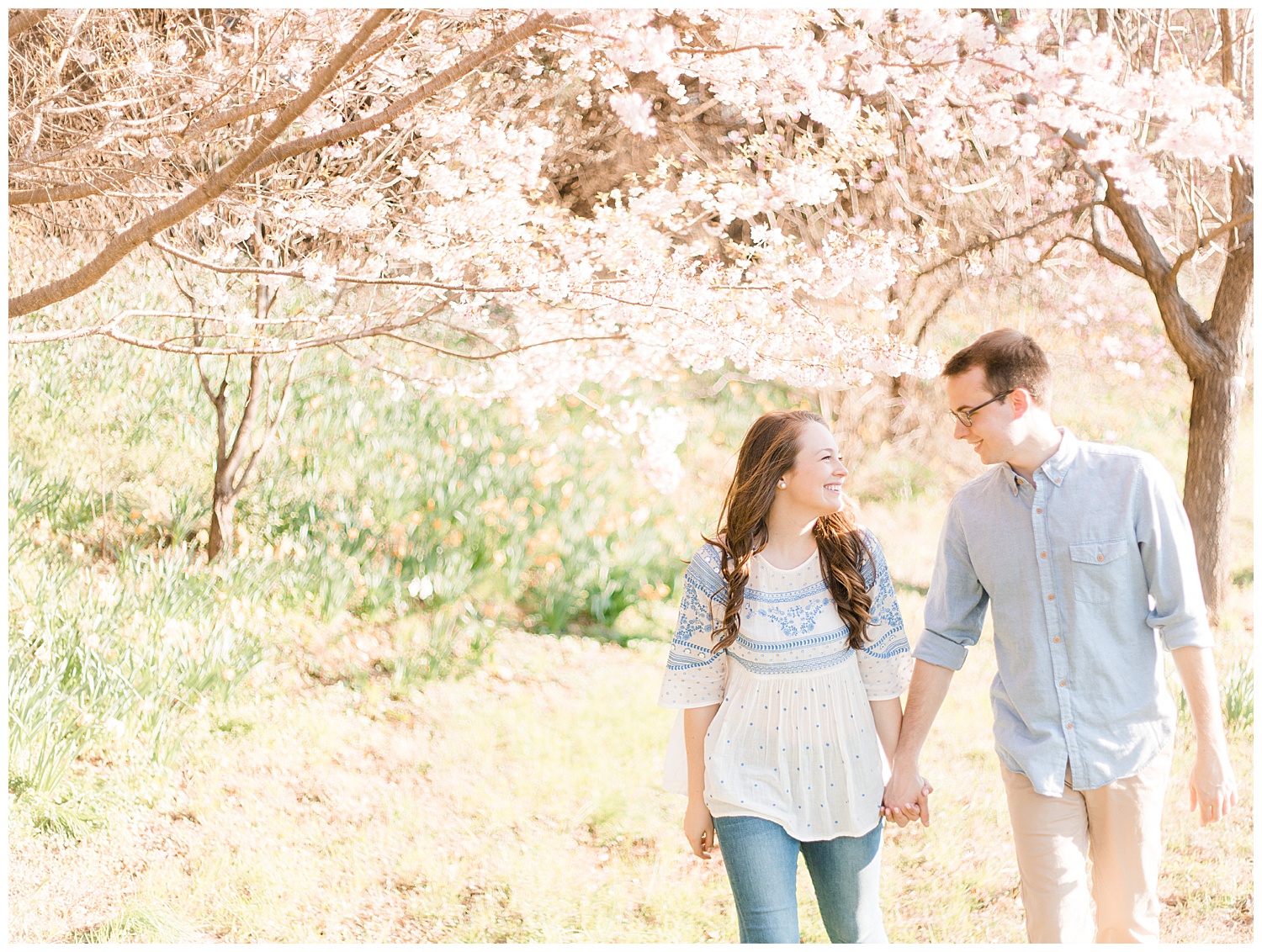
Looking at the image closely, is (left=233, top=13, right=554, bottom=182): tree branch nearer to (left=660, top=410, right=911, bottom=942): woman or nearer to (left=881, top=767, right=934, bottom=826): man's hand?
(left=660, top=410, right=911, bottom=942): woman

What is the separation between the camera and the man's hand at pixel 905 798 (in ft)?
5.53

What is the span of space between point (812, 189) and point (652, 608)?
1.82 m

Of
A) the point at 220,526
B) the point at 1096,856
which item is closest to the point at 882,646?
the point at 1096,856

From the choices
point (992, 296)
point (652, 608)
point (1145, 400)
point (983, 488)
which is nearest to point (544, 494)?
point (652, 608)

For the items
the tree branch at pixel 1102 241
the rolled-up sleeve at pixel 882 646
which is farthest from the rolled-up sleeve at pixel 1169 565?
the tree branch at pixel 1102 241

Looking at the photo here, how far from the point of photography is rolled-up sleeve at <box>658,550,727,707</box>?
174 centimetres

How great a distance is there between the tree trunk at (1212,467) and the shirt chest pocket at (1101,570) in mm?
1869

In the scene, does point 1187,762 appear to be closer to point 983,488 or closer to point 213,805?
point 983,488

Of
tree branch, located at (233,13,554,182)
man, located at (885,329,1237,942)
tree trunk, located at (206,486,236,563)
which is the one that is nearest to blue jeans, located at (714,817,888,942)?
man, located at (885,329,1237,942)

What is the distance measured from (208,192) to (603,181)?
2.93 meters

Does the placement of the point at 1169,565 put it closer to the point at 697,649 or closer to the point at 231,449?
the point at 697,649

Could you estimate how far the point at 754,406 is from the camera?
5160 millimetres

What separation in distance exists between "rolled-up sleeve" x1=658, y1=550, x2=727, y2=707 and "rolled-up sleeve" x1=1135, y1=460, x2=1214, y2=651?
733 mm

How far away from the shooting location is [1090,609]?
168cm
